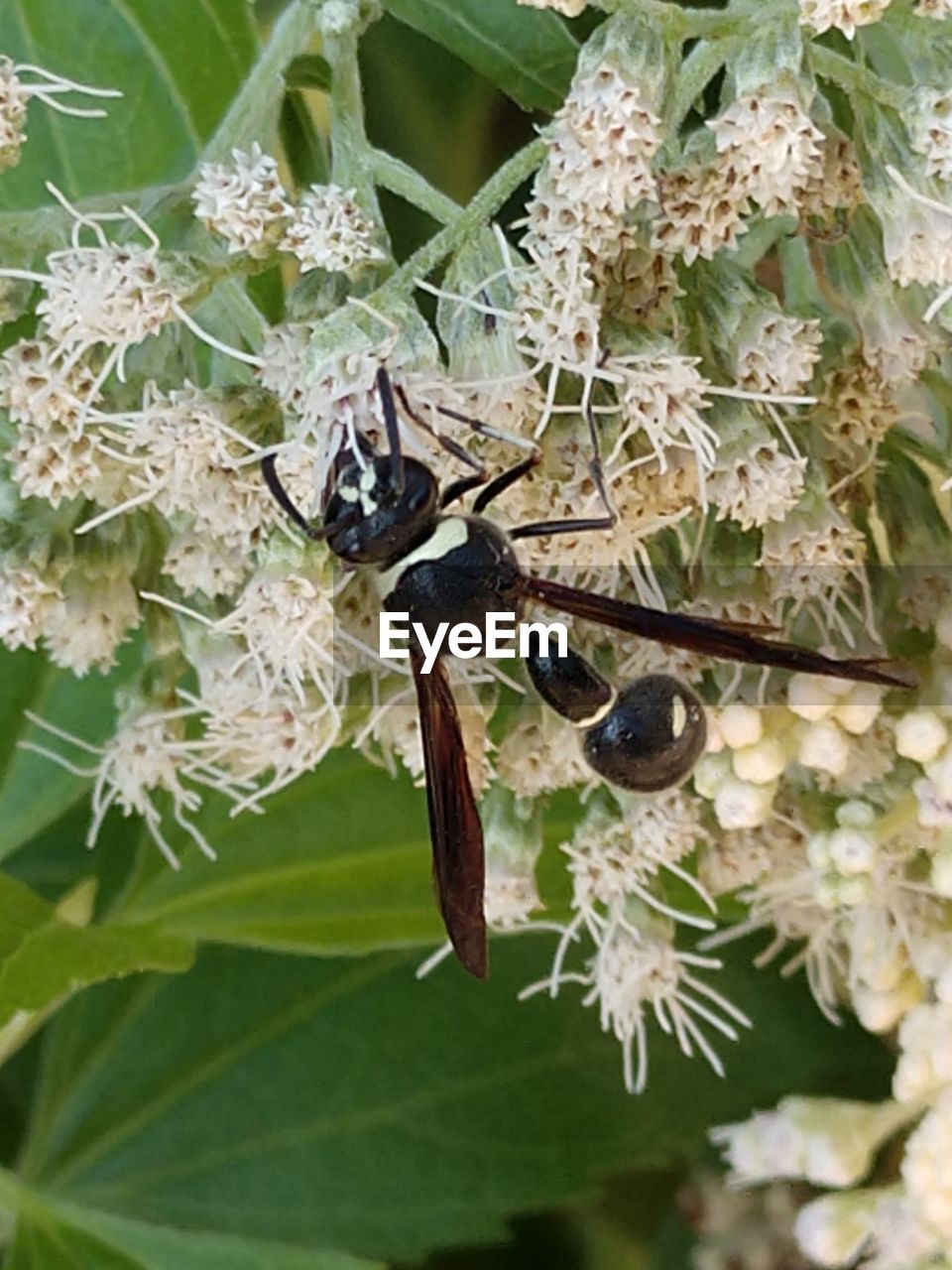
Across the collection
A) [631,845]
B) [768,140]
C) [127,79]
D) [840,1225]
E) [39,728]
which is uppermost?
[127,79]

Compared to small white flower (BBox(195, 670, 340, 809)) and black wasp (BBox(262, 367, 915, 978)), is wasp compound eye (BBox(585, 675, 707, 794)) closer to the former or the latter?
black wasp (BBox(262, 367, 915, 978))

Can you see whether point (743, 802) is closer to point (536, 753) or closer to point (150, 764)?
point (536, 753)

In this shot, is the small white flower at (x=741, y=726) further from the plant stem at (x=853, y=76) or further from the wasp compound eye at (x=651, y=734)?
the plant stem at (x=853, y=76)

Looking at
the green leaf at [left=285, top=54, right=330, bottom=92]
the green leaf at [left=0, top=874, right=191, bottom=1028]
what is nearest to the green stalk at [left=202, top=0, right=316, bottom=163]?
the green leaf at [left=285, top=54, right=330, bottom=92]

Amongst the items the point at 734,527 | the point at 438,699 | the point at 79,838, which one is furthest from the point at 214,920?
the point at 734,527

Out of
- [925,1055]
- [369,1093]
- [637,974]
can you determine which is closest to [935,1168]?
[925,1055]
